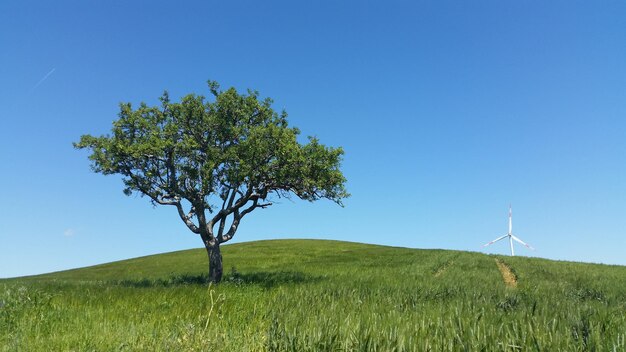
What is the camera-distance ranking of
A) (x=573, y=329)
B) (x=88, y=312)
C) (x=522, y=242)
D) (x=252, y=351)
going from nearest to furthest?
(x=252, y=351) < (x=573, y=329) < (x=88, y=312) < (x=522, y=242)

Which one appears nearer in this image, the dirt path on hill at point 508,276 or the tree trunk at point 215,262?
the tree trunk at point 215,262

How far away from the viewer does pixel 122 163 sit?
26.4 m

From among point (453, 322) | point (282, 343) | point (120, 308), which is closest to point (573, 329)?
point (453, 322)

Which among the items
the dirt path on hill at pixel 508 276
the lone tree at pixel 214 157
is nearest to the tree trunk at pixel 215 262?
the lone tree at pixel 214 157

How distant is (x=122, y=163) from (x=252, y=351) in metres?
23.3

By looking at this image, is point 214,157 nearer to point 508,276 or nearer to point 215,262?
point 215,262

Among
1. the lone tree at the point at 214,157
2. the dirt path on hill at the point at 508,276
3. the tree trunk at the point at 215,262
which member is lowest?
the dirt path on hill at the point at 508,276

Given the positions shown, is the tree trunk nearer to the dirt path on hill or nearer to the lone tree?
the lone tree

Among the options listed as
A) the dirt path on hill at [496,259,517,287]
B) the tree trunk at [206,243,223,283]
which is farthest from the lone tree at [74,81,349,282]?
the dirt path on hill at [496,259,517,287]

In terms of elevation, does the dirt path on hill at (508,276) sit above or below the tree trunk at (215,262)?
below

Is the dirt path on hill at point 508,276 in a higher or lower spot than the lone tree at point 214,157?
lower

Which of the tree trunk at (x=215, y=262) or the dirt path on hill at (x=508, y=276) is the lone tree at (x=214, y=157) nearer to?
the tree trunk at (x=215, y=262)

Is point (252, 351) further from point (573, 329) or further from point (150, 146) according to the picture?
point (150, 146)

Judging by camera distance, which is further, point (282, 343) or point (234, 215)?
point (234, 215)
